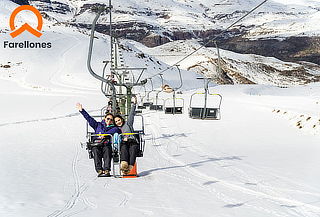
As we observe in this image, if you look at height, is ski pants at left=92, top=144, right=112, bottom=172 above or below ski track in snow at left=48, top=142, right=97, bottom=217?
above

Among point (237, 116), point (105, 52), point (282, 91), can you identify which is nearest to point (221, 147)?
point (237, 116)

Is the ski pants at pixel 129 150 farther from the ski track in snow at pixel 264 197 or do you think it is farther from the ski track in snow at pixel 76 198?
the ski track in snow at pixel 264 197

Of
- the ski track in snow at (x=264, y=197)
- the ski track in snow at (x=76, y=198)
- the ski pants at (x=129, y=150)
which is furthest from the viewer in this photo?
the ski pants at (x=129, y=150)

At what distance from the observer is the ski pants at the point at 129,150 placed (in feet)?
23.4

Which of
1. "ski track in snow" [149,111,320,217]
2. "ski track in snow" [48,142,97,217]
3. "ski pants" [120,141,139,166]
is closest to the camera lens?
"ski track in snow" [48,142,97,217]

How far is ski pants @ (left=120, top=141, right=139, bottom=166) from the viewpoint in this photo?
23.4ft

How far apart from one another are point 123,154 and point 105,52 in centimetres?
5529

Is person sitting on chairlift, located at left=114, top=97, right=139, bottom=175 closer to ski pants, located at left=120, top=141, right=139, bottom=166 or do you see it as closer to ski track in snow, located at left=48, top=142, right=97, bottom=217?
ski pants, located at left=120, top=141, right=139, bottom=166

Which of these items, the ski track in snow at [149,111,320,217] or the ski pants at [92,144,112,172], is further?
the ski pants at [92,144,112,172]

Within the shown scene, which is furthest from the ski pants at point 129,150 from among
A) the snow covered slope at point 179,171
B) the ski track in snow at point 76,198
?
the ski track in snow at point 76,198

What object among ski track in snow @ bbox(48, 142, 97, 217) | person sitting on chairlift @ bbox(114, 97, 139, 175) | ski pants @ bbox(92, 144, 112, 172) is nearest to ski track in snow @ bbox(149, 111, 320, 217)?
Result: person sitting on chairlift @ bbox(114, 97, 139, 175)

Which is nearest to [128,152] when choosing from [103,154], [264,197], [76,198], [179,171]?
[103,154]

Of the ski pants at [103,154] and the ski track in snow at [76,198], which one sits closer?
the ski track in snow at [76,198]

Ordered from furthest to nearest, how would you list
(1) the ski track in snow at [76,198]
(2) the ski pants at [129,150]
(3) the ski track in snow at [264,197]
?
(2) the ski pants at [129,150] → (3) the ski track in snow at [264,197] → (1) the ski track in snow at [76,198]
